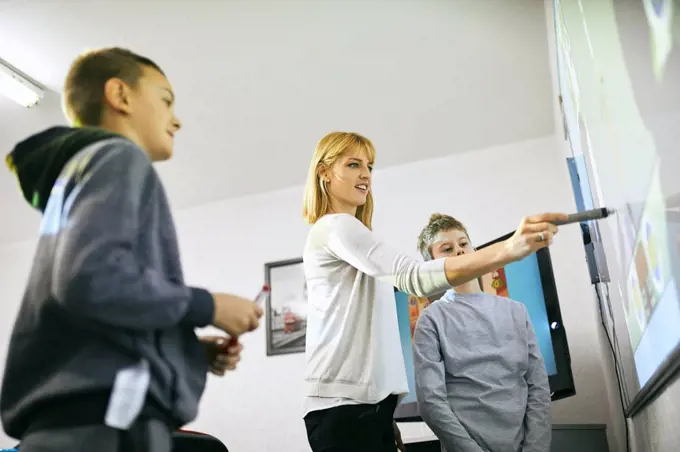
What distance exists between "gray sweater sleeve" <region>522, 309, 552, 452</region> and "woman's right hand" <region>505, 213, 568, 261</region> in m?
0.49

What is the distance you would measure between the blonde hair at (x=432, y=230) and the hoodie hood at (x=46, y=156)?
649mm

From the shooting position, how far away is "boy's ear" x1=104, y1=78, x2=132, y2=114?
1.60 feet

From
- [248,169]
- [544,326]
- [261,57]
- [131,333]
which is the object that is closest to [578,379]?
[544,326]

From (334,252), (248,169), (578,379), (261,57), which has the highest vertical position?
(261,57)

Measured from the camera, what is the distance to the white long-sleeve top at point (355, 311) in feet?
2.15

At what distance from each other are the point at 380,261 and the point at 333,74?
857 mm

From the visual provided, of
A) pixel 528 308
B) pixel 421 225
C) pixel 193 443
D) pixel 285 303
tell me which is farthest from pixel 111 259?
pixel 528 308

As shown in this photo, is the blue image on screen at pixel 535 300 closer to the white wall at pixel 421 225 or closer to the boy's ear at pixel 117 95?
the white wall at pixel 421 225

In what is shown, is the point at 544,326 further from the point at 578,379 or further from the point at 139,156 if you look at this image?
the point at 139,156

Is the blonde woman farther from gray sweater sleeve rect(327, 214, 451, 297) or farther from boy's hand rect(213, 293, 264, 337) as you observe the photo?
boy's hand rect(213, 293, 264, 337)

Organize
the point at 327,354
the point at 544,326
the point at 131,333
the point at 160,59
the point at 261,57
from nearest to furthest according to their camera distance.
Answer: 1. the point at 131,333
2. the point at 327,354
3. the point at 160,59
4. the point at 544,326
5. the point at 261,57

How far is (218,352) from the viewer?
0.47 metres

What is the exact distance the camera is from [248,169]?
4.08 feet

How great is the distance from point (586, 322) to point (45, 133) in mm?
1391
